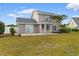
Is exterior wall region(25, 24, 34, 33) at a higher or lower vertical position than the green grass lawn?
higher

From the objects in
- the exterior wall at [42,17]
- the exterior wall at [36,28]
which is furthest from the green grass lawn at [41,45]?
the exterior wall at [42,17]

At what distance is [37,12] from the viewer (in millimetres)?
3227

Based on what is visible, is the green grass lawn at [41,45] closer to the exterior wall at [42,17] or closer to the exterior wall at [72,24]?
the exterior wall at [72,24]

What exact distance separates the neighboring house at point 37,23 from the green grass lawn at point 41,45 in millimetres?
92

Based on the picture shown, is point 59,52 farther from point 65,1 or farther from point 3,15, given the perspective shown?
point 3,15

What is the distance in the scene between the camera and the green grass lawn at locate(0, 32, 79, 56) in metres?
3.15

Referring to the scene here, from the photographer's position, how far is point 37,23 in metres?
3.23

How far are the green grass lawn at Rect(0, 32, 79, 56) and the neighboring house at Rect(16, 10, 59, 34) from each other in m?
0.09

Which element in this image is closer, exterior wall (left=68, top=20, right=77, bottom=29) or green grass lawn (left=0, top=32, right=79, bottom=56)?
green grass lawn (left=0, top=32, right=79, bottom=56)

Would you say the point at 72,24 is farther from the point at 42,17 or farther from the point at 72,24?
the point at 42,17

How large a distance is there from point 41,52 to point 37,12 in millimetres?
516

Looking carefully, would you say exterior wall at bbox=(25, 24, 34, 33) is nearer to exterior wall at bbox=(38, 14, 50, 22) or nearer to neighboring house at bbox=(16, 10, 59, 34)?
neighboring house at bbox=(16, 10, 59, 34)

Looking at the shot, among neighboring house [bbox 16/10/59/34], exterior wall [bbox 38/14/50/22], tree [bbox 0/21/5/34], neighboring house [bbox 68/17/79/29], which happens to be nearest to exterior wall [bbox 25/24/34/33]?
neighboring house [bbox 16/10/59/34]

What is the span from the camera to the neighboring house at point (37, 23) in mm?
3230
